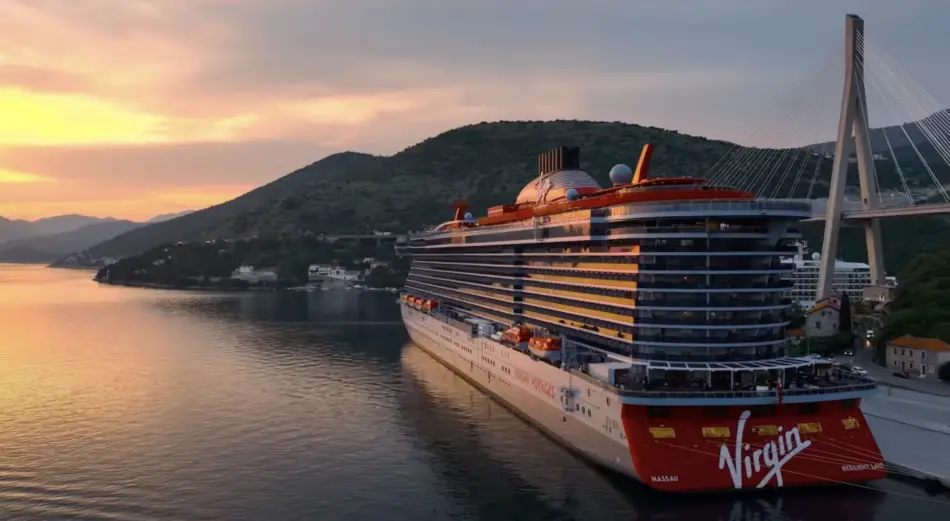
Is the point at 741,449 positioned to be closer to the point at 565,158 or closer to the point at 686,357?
the point at 686,357

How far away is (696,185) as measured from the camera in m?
32.1

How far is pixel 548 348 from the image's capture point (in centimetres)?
3494

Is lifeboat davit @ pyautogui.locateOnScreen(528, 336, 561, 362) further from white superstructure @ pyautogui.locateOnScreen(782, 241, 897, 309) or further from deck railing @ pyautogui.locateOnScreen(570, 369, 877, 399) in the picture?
white superstructure @ pyautogui.locateOnScreen(782, 241, 897, 309)

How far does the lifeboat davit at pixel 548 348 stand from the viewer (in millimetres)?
34719

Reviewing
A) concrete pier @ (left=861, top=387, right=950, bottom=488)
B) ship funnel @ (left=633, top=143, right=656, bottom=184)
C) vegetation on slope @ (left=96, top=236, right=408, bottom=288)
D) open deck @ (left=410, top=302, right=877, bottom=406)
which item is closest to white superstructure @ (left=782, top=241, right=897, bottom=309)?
concrete pier @ (left=861, top=387, right=950, bottom=488)

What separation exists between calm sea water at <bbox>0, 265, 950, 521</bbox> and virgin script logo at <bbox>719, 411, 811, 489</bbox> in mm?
863

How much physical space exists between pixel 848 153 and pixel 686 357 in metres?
43.0

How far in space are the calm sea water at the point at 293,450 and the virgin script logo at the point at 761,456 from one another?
2.83 feet

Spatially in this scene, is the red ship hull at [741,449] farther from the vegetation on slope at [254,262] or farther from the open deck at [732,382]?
the vegetation on slope at [254,262]

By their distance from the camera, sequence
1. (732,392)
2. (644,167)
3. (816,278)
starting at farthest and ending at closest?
(816,278) → (644,167) → (732,392)

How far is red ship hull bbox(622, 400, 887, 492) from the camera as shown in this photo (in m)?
26.4

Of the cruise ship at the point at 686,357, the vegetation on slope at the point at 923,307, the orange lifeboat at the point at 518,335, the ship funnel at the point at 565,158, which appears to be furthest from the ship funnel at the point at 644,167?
the vegetation on slope at the point at 923,307

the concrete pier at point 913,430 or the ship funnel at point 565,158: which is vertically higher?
the ship funnel at point 565,158

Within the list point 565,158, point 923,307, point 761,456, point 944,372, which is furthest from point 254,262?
point 761,456
